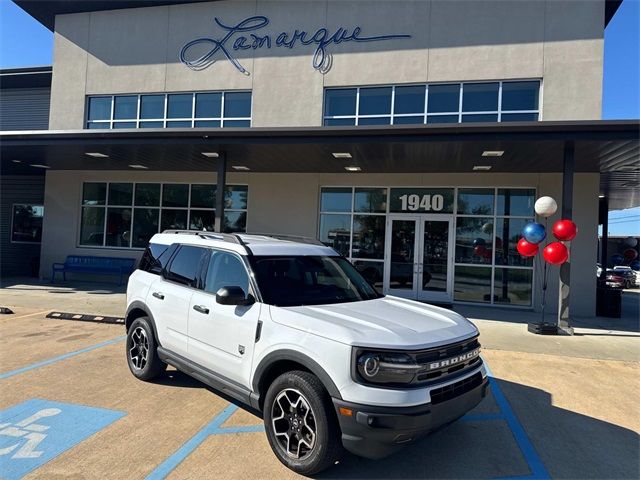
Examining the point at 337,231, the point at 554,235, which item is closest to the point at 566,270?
the point at 554,235

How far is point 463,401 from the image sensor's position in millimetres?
3303

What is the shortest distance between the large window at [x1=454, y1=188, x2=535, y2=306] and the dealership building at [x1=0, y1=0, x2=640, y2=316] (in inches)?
1.6

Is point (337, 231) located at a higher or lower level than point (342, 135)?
lower

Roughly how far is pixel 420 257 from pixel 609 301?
5.09 metres

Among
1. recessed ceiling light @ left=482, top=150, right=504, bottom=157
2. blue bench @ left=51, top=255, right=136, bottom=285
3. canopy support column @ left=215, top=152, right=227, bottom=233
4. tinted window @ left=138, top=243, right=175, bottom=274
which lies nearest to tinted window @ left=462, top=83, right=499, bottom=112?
recessed ceiling light @ left=482, top=150, right=504, bottom=157

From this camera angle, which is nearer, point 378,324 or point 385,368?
point 385,368

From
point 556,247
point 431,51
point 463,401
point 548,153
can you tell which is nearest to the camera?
point 463,401

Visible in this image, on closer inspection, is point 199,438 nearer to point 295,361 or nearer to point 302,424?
point 302,424

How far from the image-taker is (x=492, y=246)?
39.4ft

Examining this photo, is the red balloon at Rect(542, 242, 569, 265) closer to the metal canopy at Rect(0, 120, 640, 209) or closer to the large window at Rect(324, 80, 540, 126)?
the metal canopy at Rect(0, 120, 640, 209)

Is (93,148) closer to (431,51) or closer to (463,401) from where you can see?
(431,51)

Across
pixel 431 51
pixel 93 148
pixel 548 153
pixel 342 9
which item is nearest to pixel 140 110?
pixel 93 148

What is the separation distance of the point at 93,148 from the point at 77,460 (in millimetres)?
9622

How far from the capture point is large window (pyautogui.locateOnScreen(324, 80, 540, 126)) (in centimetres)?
1195
